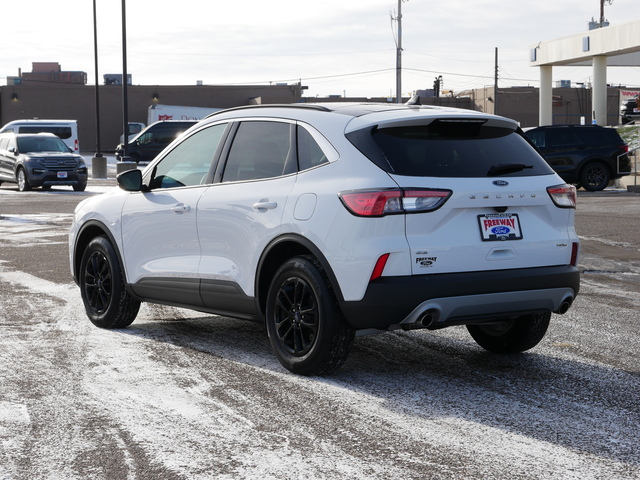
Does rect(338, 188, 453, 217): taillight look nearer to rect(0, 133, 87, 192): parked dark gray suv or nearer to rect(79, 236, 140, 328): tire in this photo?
rect(79, 236, 140, 328): tire

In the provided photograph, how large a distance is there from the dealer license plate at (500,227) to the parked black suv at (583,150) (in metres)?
21.6

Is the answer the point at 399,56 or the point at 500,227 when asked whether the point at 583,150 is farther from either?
the point at 399,56

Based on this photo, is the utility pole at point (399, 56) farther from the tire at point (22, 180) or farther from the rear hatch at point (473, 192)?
the rear hatch at point (473, 192)

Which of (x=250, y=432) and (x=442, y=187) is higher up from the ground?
(x=442, y=187)

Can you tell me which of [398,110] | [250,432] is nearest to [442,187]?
[398,110]

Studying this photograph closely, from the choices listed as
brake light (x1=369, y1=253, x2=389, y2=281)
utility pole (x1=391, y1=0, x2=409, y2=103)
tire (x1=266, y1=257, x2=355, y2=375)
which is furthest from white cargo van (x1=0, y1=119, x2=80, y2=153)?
brake light (x1=369, y1=253, x2=389, y2=281)

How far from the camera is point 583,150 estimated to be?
27.3 metres

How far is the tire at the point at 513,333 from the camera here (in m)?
6.98

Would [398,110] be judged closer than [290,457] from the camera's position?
No

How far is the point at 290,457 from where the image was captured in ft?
15.4

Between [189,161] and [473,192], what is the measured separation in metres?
2.55

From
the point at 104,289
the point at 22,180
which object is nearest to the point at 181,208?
the point at 104,289

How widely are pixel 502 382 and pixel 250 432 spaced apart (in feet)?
6.22

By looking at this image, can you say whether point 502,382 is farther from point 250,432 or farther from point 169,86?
point 169,86
